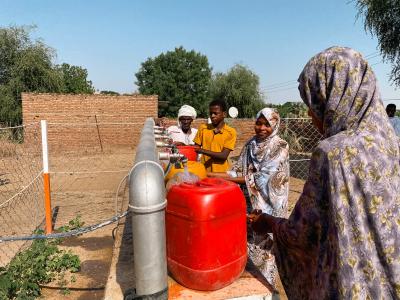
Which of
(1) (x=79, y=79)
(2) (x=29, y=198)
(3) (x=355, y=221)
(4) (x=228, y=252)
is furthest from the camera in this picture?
(1) (x=79, y=79)

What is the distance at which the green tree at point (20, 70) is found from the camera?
19.8 m

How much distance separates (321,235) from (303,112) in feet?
47.1

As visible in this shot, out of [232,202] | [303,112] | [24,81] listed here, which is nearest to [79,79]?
[24,81]

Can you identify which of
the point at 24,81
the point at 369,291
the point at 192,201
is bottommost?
the point at 369,291

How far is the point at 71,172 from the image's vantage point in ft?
24.7

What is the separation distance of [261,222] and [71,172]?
6.68 meters

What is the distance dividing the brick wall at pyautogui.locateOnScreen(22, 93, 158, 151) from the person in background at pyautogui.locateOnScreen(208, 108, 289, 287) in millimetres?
13459

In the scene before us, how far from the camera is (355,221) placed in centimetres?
114

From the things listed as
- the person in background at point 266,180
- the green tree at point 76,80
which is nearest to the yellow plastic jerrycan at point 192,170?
the person in background at point 266,180

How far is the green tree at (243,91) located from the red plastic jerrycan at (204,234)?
108 ft

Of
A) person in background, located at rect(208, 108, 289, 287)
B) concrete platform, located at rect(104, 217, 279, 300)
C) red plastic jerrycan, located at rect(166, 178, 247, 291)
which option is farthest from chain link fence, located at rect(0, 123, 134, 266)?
person in background, located at rect(208, 108, 289, 287)

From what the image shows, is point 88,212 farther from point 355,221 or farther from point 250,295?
point 355,221

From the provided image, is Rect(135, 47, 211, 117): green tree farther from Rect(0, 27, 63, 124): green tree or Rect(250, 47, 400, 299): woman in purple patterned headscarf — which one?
Rect(250, 47, 400, 299): woman in purple patterned headscarf

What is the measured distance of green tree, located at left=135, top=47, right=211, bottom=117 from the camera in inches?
1522
